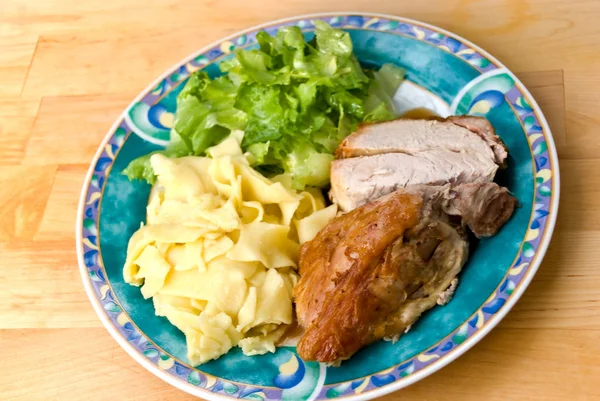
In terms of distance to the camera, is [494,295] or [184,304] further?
[184,304]

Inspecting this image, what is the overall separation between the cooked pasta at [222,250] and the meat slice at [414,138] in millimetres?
386

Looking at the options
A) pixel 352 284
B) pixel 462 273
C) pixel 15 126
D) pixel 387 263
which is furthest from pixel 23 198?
pixel 462 273

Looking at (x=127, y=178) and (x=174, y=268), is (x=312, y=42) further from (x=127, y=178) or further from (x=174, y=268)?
(x=174, y=268)

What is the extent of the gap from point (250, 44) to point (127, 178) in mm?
1235

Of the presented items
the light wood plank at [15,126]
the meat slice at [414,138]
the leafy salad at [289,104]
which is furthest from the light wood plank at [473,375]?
the light wood plank at [15,126]

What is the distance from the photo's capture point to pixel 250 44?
438cm

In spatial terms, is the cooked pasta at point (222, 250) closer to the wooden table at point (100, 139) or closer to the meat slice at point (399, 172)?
the meat slice at point (399, 172)

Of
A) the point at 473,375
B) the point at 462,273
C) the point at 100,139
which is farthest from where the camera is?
the point at 100,139

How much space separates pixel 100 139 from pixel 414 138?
2.26m

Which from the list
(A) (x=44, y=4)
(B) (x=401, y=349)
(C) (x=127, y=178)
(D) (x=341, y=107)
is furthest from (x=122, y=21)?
(B) (x=401, y=349)

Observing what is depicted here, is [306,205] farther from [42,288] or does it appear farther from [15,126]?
[15,126]

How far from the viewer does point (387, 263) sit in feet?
9.78

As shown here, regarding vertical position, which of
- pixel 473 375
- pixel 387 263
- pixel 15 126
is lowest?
pixel 15 126

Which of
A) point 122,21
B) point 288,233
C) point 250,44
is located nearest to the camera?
point 288,233
